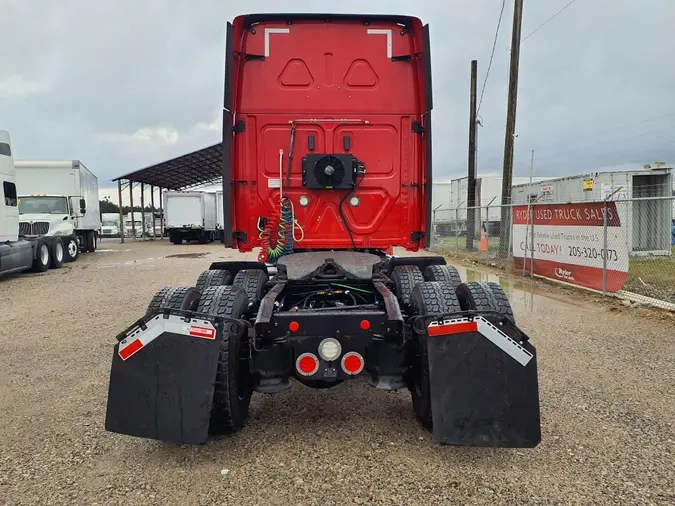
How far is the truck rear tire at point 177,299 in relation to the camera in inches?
153

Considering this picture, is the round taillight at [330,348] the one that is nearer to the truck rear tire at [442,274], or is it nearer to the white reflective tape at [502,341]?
the white reflective tape at [502,341]

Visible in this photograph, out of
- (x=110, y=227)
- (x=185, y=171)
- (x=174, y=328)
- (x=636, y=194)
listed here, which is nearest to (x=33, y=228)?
(x=174, y=328)

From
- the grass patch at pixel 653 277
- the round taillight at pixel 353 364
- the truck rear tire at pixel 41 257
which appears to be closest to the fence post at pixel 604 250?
the grass patch at pixel 653 277

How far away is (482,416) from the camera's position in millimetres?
3143

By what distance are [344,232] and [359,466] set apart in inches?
90.0

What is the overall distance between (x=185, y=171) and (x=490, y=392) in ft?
114

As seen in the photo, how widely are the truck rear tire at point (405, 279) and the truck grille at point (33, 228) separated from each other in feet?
54.3

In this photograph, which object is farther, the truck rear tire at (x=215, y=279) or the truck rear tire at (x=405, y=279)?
the truck rear tire at (x=215, y=279)

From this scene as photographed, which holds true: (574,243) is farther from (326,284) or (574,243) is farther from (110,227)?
(110,227)

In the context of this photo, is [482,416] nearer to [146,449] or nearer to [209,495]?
[209,495]

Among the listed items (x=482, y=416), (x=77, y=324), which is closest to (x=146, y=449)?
(x=482, y=416)

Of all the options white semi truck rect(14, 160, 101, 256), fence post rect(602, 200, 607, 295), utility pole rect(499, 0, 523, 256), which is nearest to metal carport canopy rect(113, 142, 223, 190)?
white semi truck rect(14, 160, 101, 256)

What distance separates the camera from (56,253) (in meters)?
16.8

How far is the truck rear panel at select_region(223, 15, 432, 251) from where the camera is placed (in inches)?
190
